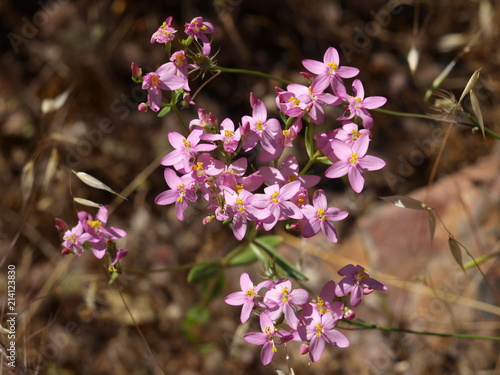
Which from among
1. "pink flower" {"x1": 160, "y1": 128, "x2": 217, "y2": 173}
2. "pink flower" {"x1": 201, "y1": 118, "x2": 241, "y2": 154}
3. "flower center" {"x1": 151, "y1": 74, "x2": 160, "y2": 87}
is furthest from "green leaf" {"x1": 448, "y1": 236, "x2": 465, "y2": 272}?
"flower center" {"x1": 151, "y1": 74, "x2": 160, "y2": 87}

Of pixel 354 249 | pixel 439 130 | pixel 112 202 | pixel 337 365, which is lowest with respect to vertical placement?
pixel 337 365

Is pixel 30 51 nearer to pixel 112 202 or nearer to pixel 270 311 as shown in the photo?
pixel 112 202

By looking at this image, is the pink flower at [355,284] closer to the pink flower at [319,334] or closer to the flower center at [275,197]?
the pink flower at [319,334]

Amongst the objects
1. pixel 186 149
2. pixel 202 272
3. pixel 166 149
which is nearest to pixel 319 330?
pixel 186 149

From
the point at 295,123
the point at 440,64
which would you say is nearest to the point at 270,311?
the point at 295,123

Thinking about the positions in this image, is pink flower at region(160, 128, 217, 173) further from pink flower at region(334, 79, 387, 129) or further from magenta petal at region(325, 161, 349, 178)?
pink flower at region(334, 79, 387, 129)
